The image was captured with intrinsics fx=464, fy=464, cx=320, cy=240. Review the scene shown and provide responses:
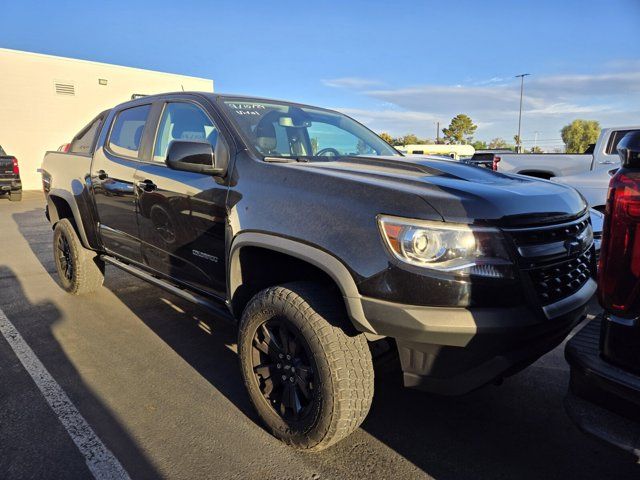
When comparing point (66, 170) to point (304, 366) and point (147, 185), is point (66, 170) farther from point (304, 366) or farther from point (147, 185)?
point (304, 366)

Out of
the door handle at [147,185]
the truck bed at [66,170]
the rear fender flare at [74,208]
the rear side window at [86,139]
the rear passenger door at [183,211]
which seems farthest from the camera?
the rear side window at [86,139]

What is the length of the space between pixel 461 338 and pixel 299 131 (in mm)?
2117

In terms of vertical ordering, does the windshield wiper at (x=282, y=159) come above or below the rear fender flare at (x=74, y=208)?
above

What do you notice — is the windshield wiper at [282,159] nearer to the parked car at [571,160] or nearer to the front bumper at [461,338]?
the front bumper at [461,338]

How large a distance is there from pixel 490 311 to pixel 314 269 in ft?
3.14

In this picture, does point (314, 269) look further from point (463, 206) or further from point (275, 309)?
point (463, 206)

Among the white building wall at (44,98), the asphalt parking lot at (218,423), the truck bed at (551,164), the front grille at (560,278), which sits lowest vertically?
the asphalt parking lot at (218,423)

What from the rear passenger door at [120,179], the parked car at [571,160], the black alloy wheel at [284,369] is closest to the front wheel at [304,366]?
the black alloy wheel at [284,369]

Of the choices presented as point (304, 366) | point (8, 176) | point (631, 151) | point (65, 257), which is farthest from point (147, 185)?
point (8, 176)

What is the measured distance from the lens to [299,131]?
3.47 meters

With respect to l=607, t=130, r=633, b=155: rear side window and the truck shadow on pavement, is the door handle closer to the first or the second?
the truck shadow on pavement

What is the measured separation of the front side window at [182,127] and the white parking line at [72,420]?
5.61ft

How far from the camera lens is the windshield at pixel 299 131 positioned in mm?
3012

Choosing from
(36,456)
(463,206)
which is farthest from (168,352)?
(463,206)
